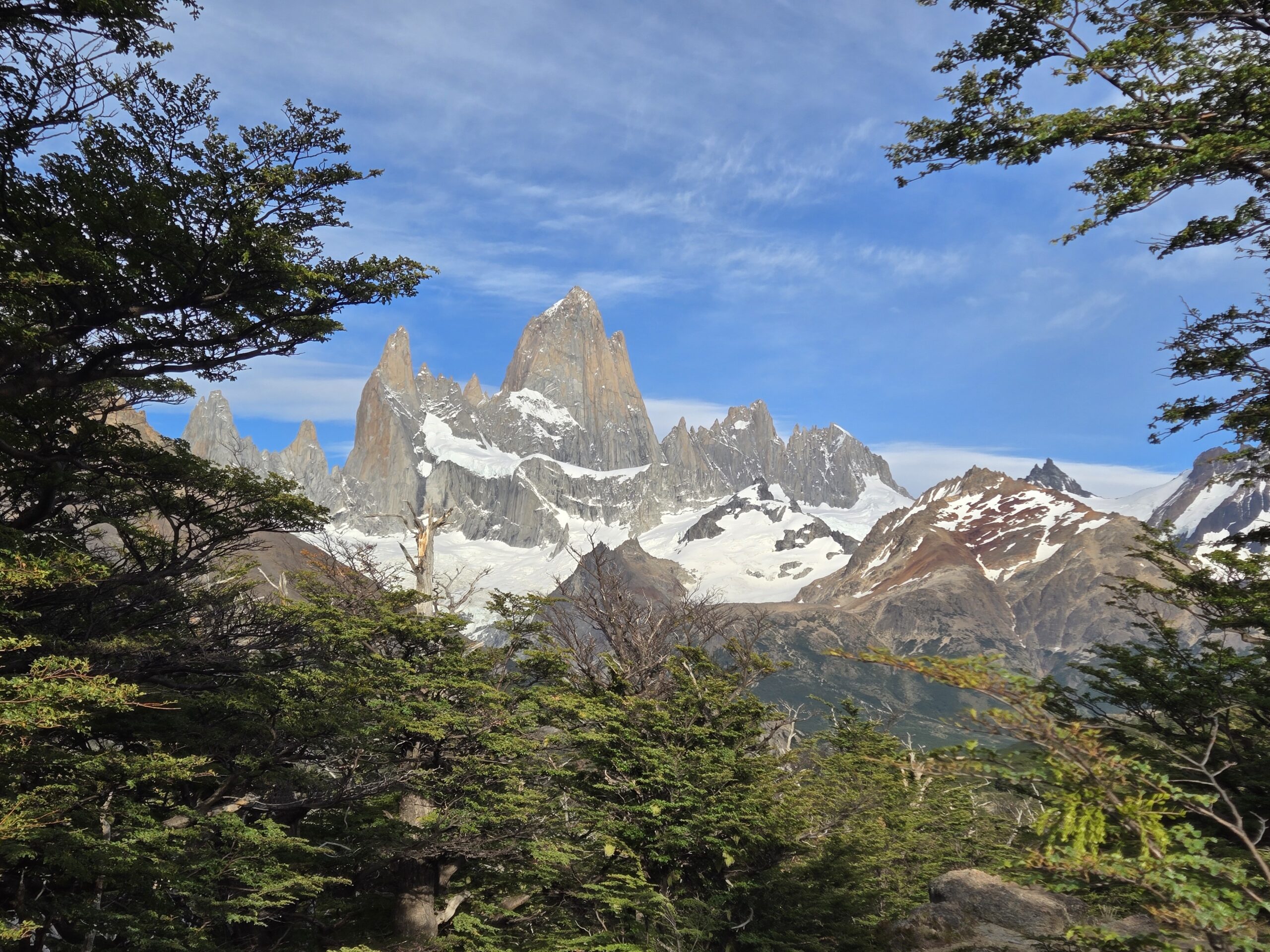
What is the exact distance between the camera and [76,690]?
818 centimetres

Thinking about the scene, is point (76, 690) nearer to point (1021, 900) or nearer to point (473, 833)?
point (473, 833)

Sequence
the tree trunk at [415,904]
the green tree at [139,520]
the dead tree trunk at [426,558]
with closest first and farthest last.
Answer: the green tree at [139,520] < the tree trunk at [415,904] < the dead tree trunk at [426,558]

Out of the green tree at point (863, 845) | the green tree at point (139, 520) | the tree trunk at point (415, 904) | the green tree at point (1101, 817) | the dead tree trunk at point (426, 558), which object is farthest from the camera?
the dead tree trunk at point (426, 558)

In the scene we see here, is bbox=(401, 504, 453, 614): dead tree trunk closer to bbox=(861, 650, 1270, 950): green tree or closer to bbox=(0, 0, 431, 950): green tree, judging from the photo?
bbox=(0, 0, 431, 950): green tree

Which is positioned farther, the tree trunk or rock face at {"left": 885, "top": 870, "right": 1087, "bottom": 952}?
the tree trunk

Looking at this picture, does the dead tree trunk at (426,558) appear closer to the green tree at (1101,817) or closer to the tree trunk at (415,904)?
the tree trunk at (415,904)

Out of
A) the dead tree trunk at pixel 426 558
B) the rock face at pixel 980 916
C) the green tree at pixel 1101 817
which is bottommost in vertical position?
the rock face at pixel 980 916

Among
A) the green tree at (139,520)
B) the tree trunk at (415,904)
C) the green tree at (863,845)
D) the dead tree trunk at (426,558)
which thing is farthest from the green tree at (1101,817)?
the dead tree trunk at (426,558)

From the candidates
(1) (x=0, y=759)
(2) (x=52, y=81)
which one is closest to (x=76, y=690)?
(1) (x=0, y=759)

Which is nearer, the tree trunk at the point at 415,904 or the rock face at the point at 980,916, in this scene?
the rock face at the point at 980,916

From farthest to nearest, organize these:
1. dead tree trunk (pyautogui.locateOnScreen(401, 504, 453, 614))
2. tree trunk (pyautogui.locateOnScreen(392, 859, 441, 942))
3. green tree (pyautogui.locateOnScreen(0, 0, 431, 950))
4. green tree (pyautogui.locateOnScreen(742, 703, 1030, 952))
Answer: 1. dead tree trunk (pyautogui.locateOnScreen(401, 504, 453, 614))
2. tree trunk (pyautogui.locateOnScreen(392, 859, 441, 942))
3. green tree (pyautogui.locateOnScreen(742, 703, 1030, 952))
4. green tree (pyautogui.locateOnScreen(0, 0, 431, 950))

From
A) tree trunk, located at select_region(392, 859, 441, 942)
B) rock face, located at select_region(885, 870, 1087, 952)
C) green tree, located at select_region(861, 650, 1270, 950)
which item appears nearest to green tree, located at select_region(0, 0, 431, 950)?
tree trunk, located at select_region(392, 859, 441, 942)

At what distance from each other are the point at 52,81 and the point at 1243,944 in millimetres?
14744

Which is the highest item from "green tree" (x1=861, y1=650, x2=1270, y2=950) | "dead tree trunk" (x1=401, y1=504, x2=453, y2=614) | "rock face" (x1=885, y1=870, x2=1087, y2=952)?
"dead tree trunk" (x1=401, y1=504, x2=453, y2=614)
